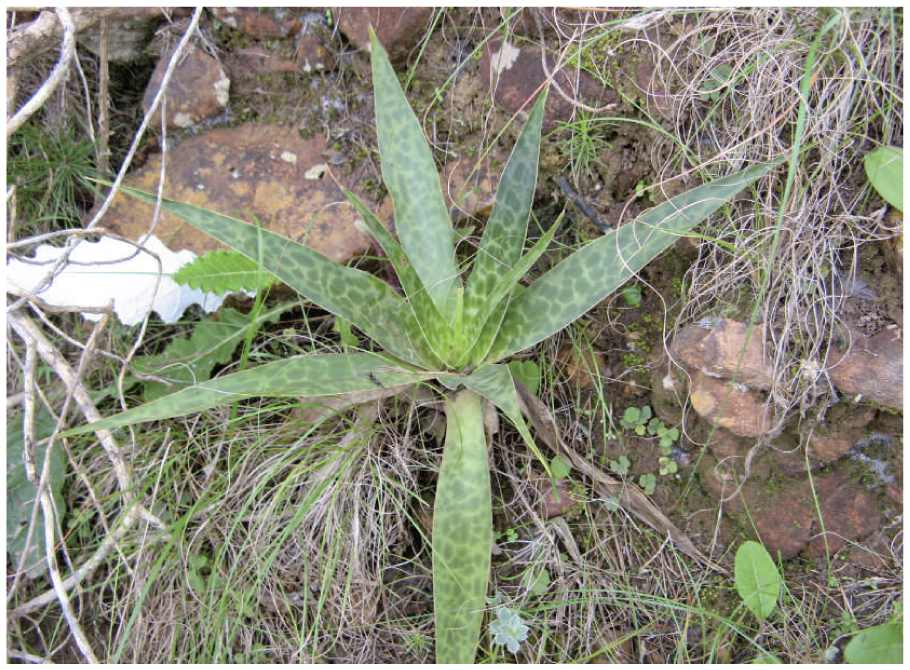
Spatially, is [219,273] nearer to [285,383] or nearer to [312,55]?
[285,383]

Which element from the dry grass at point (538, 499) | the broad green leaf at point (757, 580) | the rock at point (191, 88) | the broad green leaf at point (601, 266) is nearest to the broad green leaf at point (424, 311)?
the broad green leaf at point (601, 266)

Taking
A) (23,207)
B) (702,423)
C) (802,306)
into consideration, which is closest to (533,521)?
(702,423)

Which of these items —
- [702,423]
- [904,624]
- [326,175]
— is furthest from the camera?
[326,175]

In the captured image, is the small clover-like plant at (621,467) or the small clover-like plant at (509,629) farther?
the small clover-like plant at (621,467)

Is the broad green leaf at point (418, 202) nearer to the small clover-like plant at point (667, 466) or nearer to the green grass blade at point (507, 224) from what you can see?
the green grass blade at point (507, 224)

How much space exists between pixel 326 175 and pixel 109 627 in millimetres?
1485

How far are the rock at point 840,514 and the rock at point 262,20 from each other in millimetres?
2034

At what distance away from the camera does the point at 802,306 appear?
5.02ft

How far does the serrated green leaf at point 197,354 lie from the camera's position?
68.0 inches

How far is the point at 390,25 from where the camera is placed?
1.75m

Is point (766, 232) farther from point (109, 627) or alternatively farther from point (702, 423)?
point (109, 627)

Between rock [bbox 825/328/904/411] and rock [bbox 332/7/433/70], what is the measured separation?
1.47 meters

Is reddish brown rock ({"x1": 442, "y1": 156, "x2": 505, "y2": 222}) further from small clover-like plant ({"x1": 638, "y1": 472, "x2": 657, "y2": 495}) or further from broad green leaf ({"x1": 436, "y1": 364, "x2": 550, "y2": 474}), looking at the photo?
small clover-like plant ({"x1": 638, "y1": 472, "x2": 657, "y2": 495})

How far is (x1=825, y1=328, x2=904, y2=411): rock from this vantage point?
1467 mm
